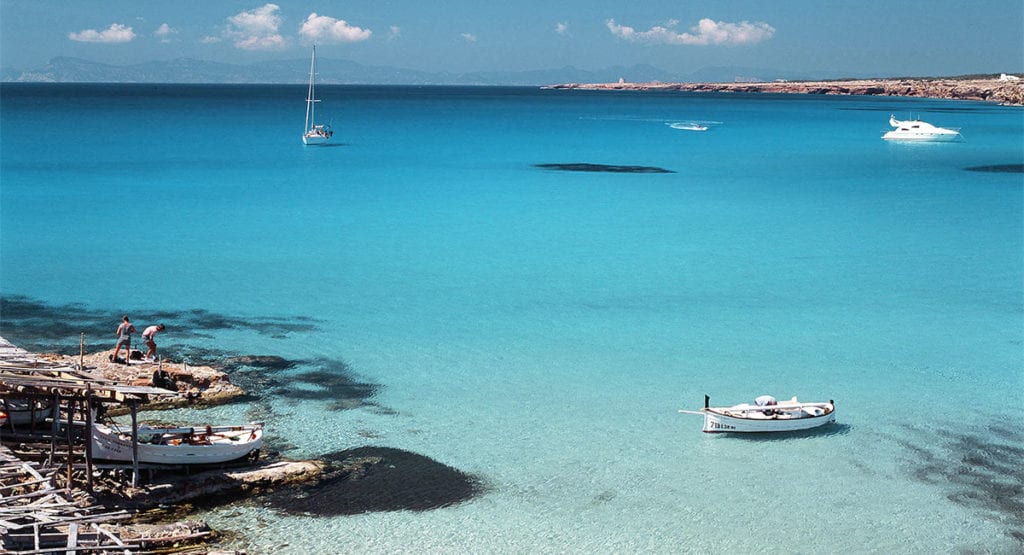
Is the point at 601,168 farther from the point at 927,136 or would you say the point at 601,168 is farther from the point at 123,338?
the point at 123,338

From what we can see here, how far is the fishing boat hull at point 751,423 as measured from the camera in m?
21.8

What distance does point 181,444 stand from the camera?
1861cm

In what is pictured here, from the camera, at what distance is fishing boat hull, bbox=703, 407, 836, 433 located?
21.8 meters

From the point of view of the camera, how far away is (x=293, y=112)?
152 meters

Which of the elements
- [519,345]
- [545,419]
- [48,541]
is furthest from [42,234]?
[48,541]

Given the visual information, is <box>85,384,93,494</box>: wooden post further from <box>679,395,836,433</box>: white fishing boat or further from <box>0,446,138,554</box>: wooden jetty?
<box>679,395,836,433</box>: white fishing boat

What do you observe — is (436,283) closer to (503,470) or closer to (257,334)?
(257,334)

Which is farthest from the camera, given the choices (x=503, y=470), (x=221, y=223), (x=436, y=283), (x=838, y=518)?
(x=221, y=223)

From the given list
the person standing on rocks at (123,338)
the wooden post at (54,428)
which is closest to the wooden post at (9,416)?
the wooden post at (54,428)

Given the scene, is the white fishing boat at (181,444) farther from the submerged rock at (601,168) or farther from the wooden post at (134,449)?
the submerged rock at (601,168)

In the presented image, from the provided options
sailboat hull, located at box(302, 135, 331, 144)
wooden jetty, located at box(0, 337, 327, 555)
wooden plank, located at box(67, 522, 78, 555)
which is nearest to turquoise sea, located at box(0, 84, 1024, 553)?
wooden jetty, located at box(0, 337, 327, 555)

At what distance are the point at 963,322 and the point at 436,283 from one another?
1684 centimetres

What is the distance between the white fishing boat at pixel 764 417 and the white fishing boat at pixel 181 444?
9395 mm

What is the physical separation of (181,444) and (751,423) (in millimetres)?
11486
